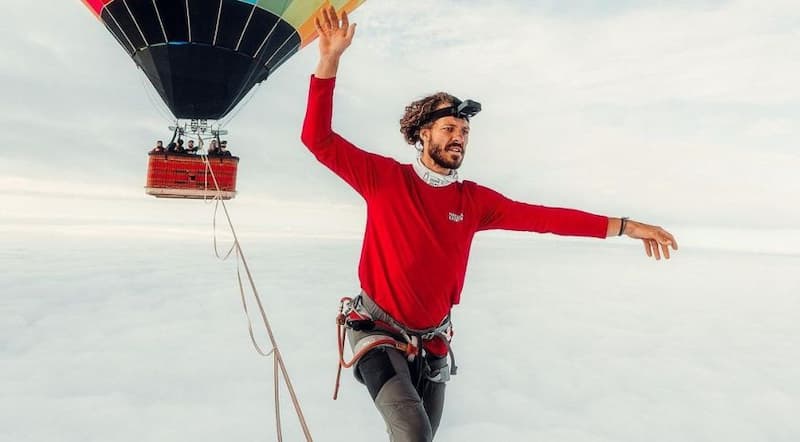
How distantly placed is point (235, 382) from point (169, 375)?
26.3 feet

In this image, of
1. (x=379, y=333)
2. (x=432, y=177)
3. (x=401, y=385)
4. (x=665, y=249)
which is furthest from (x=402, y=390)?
(x=665, y=249)

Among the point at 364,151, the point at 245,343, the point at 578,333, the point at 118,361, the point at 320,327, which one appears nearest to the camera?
the point at 364,151

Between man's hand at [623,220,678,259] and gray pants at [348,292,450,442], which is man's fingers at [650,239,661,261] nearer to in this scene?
man's hand at [623,220,678,259]

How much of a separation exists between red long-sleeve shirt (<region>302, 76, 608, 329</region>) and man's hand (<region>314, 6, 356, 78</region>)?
36 centimetres

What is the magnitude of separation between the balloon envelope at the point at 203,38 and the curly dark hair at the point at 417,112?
7958mm

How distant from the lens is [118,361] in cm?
6538

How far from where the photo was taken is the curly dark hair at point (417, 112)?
3072mm

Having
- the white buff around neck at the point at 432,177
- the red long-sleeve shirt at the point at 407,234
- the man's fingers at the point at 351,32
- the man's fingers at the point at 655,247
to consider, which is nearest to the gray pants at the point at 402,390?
the red long-sleeve shirt at the point at 407,234

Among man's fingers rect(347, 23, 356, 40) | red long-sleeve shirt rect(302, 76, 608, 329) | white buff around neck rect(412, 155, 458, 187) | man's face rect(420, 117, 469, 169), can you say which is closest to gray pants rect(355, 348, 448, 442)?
red long-sleeve shirt rect(302, 76, 608, 329)

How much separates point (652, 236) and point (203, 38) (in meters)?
9.62

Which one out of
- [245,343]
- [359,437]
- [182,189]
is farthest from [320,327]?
[182,189]

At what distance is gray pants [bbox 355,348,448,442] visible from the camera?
7.78ft

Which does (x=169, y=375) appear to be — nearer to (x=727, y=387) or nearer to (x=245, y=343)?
(x=245, y=343)

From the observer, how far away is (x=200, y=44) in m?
10.1
